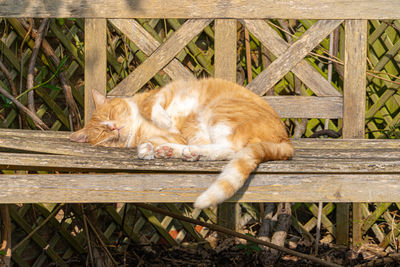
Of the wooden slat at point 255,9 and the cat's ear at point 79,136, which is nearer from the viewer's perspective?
the cat's ear at point 79,136

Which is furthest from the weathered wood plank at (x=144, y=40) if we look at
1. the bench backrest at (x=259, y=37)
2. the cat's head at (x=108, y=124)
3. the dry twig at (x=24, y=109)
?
the dry twig at (x=24, y=109)

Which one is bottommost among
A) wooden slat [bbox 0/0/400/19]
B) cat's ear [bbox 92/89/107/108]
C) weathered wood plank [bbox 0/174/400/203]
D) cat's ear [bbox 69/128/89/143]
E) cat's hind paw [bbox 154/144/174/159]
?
weathered wood plank [bbox 0/174/400/203]

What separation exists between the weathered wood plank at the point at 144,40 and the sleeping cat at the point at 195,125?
0.84ft

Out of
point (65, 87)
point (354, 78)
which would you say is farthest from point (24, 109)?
point (354, 78)

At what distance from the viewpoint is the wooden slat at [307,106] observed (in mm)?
2576

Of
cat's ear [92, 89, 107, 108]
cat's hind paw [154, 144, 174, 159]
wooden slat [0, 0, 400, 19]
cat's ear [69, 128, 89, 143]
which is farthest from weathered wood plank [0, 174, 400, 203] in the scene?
wooden slat [0, 0, 400, 19]

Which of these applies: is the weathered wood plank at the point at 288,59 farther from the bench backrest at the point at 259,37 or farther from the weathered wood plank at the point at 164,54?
the weathered wood plank at the point at 164,54

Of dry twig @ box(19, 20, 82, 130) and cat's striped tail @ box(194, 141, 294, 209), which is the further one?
dry twig @ box(19, 20, 82, 130)

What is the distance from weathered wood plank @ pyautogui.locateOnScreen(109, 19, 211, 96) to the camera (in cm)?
258

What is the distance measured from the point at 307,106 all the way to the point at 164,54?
79 centimetres

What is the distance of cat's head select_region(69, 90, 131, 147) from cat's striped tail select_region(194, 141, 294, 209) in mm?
867

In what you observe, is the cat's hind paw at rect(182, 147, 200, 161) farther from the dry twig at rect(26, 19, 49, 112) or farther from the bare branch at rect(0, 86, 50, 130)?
the dry twig at rect(26, 19, 49, 112)

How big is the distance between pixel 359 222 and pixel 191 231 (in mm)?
1005

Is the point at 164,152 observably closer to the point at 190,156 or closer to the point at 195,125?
the point at 190,156
